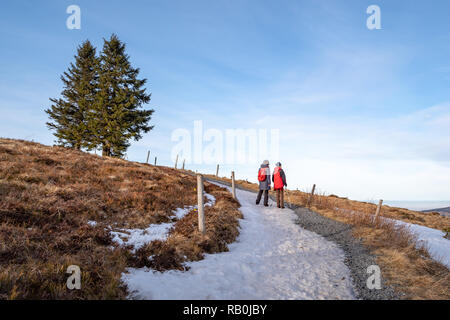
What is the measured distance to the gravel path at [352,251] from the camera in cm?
465

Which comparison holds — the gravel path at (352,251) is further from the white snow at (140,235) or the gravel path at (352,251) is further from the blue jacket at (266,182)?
the white snow at (140,235)

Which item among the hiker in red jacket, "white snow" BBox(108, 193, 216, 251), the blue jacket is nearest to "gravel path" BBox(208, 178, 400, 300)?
the hiker in red jacket

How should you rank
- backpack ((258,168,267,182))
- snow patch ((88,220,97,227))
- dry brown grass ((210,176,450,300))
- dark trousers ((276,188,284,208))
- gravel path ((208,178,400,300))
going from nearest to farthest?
gravel path ((208,178,400,300))
dry brown grass ((210,176,450,300))
snow patch ((88,220,97,227))
backpack ((258,168,267,182))
dark trousers ((276,188,284,208))

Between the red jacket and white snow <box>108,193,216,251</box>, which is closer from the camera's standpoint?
white snow <box>108,193,216,251</box>

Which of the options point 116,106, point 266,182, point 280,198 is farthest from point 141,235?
point 116,106

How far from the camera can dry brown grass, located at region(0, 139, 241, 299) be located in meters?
3.59

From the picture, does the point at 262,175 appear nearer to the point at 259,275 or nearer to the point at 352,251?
the point at 352,251

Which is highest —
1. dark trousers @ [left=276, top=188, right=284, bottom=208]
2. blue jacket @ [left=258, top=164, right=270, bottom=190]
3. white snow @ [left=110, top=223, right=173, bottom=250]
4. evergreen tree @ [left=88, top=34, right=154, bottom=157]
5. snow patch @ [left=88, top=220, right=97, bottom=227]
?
evergreen tree @ [left=88, top=34, right=154, bottom=157]

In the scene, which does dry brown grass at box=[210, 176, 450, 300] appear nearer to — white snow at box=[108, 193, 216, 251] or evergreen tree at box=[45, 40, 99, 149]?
white snow at box=[108, 193, 216, 251]

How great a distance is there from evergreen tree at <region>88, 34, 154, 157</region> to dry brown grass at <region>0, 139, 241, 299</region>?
35.9 ft

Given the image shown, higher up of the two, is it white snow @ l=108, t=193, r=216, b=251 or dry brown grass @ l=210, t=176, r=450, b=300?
white snow @ l=108, t=193, r=216, b=251

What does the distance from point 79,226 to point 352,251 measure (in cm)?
820
